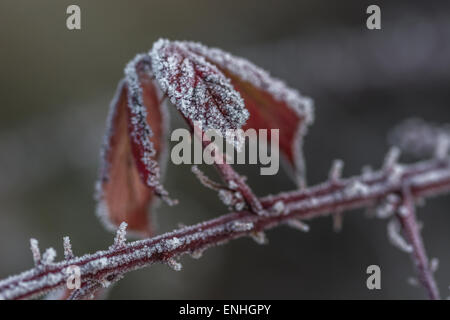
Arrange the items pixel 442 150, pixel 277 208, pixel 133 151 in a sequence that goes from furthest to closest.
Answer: pixel 442 150
pixel 277 208
pixel 133 151

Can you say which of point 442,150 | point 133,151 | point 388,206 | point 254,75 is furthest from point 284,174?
point 133,151

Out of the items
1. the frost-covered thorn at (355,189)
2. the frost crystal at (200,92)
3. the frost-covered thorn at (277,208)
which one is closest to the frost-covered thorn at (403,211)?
the frost-covered thorn at (355,189)

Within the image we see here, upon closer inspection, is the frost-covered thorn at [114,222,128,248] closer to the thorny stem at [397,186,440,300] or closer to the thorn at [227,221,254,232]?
the thorn at [227,221,254,232]

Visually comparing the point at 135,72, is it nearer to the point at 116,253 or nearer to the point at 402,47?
the point at 116,253

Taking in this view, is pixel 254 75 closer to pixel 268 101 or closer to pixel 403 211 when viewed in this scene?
pixel 268 101
